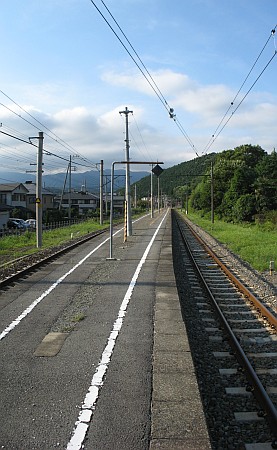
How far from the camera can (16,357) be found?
598cm

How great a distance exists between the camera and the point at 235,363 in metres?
6.64

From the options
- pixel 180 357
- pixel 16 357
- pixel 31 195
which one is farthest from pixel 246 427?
pixel 31 195

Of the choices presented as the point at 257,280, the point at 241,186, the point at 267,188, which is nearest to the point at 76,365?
Result: the point at 257,280

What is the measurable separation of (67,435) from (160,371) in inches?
67.5

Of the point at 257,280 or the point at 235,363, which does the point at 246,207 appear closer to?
the point at 257,280

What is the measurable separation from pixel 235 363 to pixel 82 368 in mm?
2397

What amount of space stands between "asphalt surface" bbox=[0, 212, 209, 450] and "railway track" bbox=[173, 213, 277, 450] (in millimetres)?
531

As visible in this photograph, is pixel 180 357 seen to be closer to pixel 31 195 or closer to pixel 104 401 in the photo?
pixel 104 401

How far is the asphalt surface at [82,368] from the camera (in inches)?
154

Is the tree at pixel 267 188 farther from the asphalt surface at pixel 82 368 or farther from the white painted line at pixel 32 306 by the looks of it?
the asphalt surface at pixel 82 368

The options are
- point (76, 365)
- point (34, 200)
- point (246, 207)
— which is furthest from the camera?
point (34, 200)

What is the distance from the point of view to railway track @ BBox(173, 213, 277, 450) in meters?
4.58

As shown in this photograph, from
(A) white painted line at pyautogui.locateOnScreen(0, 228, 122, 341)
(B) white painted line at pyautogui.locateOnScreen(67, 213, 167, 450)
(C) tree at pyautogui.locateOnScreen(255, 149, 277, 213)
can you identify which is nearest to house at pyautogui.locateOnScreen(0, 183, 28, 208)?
Result: (C) tree at pyautogui.locateOnScreen(255, 149, 277, 213)

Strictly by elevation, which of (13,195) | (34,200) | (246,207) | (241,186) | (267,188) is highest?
(241,186)
